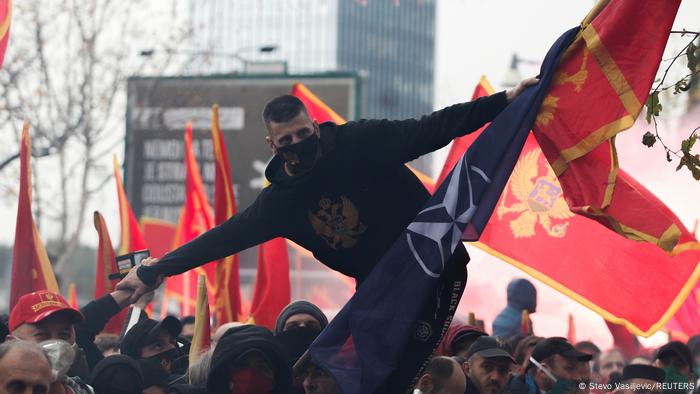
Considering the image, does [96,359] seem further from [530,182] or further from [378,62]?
[378,62]

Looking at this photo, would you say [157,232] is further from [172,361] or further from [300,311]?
[300,311]

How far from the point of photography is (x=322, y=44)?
111312 millimetres

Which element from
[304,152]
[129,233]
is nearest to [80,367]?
[304,152]

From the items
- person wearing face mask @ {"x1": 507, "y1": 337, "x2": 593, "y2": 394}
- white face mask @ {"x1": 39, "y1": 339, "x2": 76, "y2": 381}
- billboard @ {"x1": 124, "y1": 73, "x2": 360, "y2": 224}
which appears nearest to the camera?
white face mask @ {"x1": 39, "y1": 339, "x2": 76, "y2": 381}

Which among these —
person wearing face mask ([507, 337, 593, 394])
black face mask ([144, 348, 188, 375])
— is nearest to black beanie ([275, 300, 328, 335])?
black face mask ([144, 348, 188, 375])

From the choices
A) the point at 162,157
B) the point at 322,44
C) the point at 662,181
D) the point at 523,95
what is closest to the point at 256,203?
the point at 523,95

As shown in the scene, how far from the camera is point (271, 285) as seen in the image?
10.9m

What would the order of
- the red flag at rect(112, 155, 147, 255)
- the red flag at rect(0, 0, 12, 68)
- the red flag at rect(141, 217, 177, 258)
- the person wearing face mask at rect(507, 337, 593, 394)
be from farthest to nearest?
the red flag at rect(141, 217, 177, 258)
the red flag at rect(112, 155, 147, 255)
the red flag at rect(0, 0, 12, 68)
the person wearing face mask at rect(507, 337, 593, 394)

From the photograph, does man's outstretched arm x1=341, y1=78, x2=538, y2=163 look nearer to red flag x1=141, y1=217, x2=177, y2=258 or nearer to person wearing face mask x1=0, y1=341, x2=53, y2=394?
person wearing face mask x1=0, y1=341, x2=53, y2=394

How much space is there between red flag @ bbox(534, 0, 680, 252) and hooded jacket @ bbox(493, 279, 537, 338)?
4.83m

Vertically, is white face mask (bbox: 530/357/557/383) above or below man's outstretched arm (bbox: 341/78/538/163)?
below

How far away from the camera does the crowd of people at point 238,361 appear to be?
6.21 metres

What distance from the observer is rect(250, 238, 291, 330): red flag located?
1077 cm

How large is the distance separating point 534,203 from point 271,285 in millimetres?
2017
